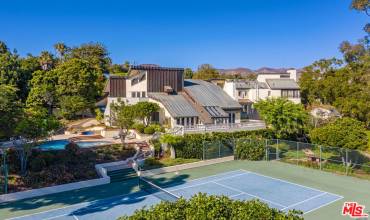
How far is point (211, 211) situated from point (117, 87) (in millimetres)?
34704

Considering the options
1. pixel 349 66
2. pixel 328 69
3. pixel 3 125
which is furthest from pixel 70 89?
pixel 328 69

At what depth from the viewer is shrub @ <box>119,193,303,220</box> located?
26.6 feet

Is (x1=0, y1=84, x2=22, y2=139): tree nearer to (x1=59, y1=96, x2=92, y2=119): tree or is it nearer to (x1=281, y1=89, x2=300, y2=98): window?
(x1=59, y1=96, x2=92, y2=119): tree

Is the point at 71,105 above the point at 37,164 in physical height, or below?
above

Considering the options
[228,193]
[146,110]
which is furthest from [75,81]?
[228,193]

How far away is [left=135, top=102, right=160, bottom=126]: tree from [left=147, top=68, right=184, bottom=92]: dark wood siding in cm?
496

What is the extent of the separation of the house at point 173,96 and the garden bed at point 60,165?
9699mm

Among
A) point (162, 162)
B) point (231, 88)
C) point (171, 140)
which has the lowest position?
point (162, 162)

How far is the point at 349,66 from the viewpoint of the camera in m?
45.8

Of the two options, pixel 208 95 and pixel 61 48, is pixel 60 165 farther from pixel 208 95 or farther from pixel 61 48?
pixel 61 48

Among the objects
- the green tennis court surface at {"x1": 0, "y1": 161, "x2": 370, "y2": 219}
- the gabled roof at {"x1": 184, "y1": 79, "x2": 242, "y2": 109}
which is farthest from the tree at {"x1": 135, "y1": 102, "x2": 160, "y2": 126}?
the green tennis court surface at {"x1": 0, "y1": 161, "x2": 370, "y2": 219}

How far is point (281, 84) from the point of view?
175 feet

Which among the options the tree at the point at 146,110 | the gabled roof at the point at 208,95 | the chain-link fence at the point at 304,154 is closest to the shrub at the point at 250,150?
the chain-link fence at the point at 304,154

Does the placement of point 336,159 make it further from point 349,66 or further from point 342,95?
point 349,66
